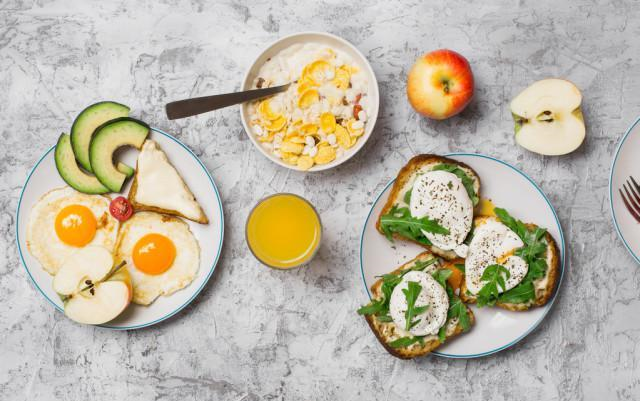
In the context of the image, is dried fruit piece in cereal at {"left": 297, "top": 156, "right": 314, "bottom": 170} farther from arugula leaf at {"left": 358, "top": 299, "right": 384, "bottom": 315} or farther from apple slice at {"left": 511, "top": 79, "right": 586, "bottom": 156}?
apple slice at {"left": 511, "top": 79, "right": 586, "bottom": 156}

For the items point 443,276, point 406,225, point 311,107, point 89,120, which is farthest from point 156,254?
point 443,276

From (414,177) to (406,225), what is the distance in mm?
181

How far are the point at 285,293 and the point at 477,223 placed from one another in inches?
28.5

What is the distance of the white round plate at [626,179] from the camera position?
1.92 metres

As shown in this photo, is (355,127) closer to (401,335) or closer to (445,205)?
(445,205)

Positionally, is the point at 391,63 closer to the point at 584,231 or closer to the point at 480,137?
the point at 480,137

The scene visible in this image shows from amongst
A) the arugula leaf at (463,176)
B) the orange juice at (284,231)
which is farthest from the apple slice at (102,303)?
the arugula leaf at (463,176)

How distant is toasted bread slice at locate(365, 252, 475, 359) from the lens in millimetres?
1918

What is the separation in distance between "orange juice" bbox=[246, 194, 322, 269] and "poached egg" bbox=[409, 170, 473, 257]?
→ 13.8 inches

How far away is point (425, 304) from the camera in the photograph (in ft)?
6.12

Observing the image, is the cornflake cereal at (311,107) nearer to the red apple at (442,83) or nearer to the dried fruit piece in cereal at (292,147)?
the dried fruit piece in cereal at (292,147)

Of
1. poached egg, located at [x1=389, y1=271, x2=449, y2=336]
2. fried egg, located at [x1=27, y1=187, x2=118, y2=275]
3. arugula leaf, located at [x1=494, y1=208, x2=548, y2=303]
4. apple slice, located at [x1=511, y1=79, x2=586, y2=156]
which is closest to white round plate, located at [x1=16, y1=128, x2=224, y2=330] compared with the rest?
fried egg, located at [x1=27, y1=187, x2=118, y2=275]

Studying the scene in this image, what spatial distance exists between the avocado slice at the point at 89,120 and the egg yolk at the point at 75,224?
0.51ft

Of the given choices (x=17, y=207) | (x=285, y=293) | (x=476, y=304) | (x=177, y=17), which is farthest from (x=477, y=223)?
(x=17, y=207)
